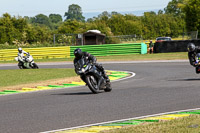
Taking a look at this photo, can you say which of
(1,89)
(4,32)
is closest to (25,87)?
(1,89)

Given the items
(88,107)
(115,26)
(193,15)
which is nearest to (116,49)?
(193,15)

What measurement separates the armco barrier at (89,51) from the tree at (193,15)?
21807 mm

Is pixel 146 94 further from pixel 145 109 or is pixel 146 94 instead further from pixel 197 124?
pixel 197 124

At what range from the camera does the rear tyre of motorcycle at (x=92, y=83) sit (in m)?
13.2

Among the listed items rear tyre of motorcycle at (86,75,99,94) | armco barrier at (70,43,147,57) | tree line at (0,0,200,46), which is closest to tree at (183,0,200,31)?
tree line at (0,0,200,46)

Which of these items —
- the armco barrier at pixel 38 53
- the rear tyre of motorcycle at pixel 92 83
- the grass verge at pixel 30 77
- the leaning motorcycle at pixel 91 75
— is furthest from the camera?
the armco barrier at pixel 38 53

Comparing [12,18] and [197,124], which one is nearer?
[197,124]

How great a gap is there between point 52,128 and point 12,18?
74.6 meters

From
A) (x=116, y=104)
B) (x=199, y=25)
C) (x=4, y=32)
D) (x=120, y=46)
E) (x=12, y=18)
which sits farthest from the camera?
(x=12, y=18)

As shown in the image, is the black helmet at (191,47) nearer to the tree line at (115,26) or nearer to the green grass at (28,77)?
the green grass at (28,77)

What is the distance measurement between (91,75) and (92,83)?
24 centimetres

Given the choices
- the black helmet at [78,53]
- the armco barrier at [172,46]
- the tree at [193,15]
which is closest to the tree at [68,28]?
the tree at [193,15]

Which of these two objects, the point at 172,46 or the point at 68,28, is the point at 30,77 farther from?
the point at 68,28

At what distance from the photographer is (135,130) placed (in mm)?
7227
